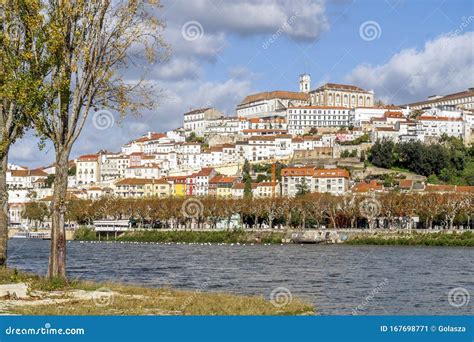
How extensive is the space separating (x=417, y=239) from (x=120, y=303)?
5781 centimetres

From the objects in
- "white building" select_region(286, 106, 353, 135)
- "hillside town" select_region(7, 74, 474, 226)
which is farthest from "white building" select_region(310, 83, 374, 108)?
"white building" select_region(286, 106, 353, 135)

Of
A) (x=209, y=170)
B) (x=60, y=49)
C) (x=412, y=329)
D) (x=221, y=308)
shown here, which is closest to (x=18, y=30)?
(x=60, y=49)

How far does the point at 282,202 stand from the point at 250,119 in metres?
89.3

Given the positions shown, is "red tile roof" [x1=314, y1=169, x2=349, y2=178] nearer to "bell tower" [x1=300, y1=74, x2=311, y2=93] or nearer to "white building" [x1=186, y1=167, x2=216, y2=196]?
"white building" [x1=186, y1=167, x2=216, y2=196]

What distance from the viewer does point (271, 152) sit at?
148625 millimetres

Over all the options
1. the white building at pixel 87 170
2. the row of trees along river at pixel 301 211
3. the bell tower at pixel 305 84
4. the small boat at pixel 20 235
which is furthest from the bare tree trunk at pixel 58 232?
the bell tower at pixel 305 84

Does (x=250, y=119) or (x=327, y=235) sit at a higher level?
(x=250, y=119)

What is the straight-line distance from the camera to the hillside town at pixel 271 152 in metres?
119

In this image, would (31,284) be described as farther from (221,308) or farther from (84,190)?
(84,190)

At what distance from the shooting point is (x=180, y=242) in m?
78.4

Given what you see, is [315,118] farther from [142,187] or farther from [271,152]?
[142,187]

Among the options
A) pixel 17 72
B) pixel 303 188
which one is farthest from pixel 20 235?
pixel 17 72

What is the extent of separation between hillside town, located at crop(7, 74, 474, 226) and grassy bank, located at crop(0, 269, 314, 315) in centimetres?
8360

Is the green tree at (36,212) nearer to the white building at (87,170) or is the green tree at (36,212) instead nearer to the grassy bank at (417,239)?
the white building at (87,170)
